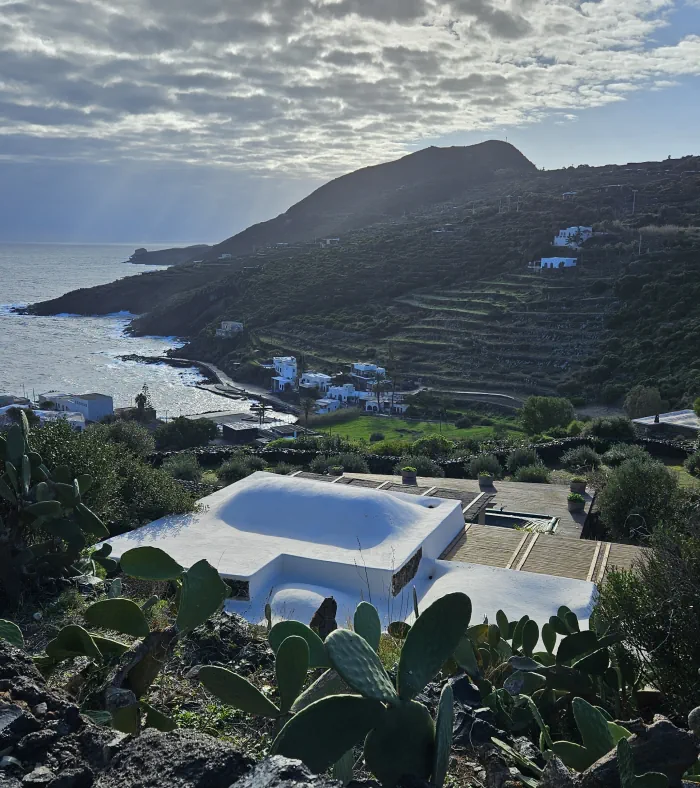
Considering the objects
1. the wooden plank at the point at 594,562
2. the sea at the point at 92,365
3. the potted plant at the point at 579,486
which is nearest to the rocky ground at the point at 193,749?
the wooden plank at the point at 594,562

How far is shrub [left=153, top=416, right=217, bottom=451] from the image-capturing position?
33656mm

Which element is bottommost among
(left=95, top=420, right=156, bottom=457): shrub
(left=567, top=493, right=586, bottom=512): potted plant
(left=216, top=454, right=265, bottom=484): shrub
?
(left=567, top=493, right=586, bottom=512): potted plant

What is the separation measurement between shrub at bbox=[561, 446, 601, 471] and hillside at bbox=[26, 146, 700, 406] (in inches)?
683

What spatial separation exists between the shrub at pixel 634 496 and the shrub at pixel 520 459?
253 inches

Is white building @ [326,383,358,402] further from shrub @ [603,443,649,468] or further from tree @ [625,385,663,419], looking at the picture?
shrub @ [603,443,649,468]

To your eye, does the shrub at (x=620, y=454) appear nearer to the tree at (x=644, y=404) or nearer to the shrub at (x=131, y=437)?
the shrub at (x=131, y=437)

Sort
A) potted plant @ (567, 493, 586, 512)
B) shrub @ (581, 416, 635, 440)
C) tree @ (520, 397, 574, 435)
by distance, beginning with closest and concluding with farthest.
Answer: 1. potted plant @ (567, 493, 586, 512)
2. shrub @ (581, 416, 635, 440)
3. tree @ (520, 397, 574, 435)

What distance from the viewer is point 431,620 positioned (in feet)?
7.98

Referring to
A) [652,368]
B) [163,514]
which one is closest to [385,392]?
[652,368]

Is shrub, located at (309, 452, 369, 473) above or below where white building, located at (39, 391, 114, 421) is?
above

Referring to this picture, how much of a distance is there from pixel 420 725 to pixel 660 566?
3.51 m

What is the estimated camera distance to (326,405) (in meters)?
51.9

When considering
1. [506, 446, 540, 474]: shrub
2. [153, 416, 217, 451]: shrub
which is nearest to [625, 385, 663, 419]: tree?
[506, 446, 540, 474]: shrub

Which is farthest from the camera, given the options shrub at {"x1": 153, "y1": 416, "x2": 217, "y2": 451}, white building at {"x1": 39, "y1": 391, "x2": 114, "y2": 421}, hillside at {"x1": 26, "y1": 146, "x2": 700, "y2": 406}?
hillside at {"x1": 26, "y1": 146, "x2": 700, "y2": 406}
